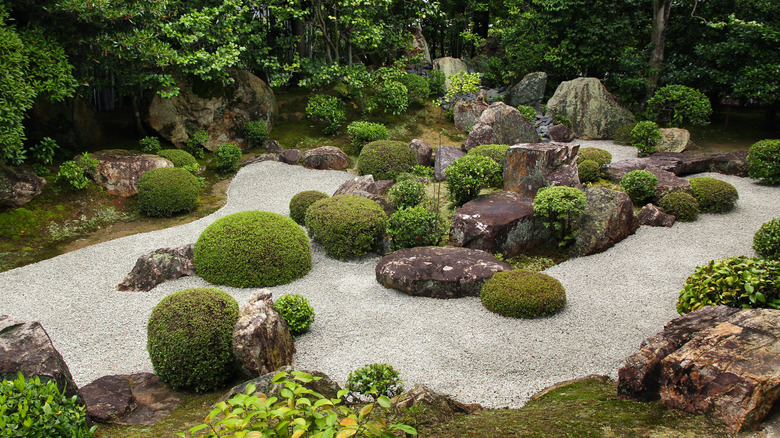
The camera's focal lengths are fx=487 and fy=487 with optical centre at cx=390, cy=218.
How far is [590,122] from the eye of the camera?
17203 millimetres

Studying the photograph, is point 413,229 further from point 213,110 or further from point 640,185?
point 213,110

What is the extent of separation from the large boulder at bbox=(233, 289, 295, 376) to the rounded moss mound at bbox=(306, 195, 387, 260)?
3.26 meters

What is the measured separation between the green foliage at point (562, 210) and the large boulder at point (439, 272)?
1.69 m

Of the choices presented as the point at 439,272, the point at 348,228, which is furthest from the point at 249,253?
the point at 439,272

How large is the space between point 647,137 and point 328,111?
10.2 metres

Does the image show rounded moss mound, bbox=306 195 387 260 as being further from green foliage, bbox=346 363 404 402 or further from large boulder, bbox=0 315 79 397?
large boulder, bbox=0 315 79 397

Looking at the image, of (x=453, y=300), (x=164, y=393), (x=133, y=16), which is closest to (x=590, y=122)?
(x=453, y=300)

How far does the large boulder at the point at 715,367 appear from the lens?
11.0 ft

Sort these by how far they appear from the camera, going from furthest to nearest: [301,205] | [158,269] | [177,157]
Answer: [177,157] → [301,205] → [158,269]

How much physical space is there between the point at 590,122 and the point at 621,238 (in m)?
9.04

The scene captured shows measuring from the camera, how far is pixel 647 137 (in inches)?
577

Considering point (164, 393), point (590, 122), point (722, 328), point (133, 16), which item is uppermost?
point (133, 16)

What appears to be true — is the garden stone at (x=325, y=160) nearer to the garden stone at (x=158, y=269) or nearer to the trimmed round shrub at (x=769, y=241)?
the garden stone at (x=158, y=269)

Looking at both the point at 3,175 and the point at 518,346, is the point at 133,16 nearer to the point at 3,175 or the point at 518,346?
the point at 3,175
